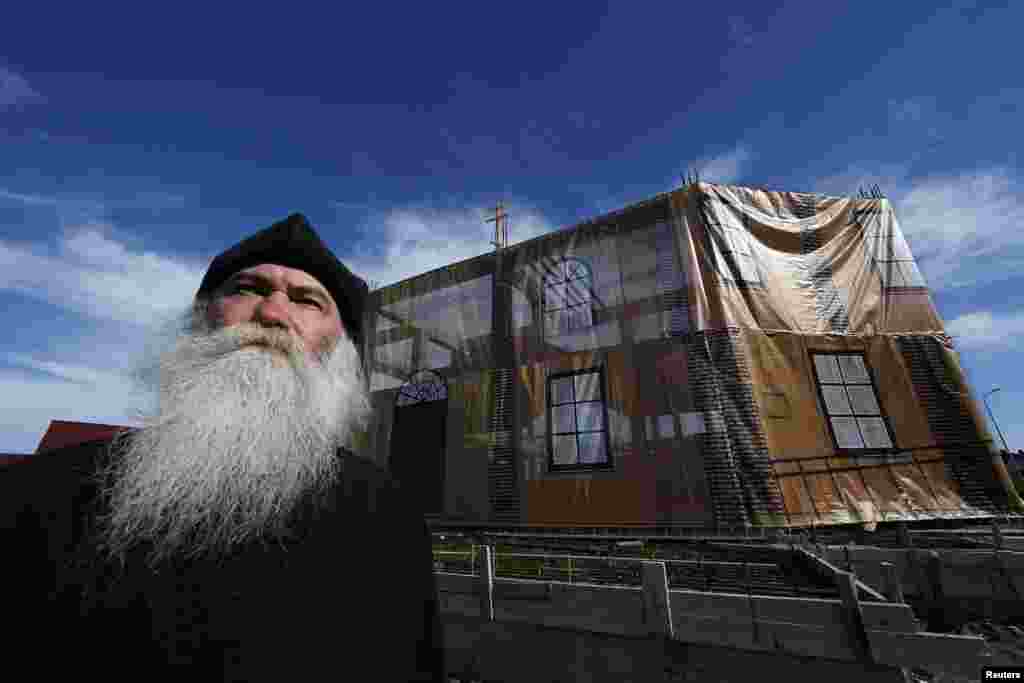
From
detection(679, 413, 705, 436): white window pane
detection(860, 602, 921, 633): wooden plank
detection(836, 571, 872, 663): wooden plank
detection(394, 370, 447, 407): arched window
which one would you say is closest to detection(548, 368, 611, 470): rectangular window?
detection(679, 413, 705, 436): white window pane

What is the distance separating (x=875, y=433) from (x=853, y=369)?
4.63 feet

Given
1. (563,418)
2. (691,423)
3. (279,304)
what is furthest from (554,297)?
(279,304)

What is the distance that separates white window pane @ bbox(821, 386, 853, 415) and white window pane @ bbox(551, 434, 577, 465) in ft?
18.2

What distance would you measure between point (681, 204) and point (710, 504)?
7110 mm

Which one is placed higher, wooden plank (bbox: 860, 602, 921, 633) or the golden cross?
the golden cross

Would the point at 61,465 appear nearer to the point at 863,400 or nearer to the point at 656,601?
the point at 656,601

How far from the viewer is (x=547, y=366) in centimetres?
1145

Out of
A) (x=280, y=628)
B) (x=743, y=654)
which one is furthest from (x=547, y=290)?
(x=280, y=628)

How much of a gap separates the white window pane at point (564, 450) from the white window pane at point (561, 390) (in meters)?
0.92

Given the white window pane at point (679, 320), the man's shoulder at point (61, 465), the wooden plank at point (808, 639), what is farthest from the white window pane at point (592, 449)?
the man's shoulder at point (61, 465)

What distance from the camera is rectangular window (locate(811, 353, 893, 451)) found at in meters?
9.15

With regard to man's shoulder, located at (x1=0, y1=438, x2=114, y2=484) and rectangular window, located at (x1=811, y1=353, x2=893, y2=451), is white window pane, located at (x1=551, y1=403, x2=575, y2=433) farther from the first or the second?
man's shoulder, located at (x1=0, y1=438, x2=114, y2=484)

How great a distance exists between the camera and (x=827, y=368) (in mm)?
9727

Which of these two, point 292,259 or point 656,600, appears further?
point 656,600
